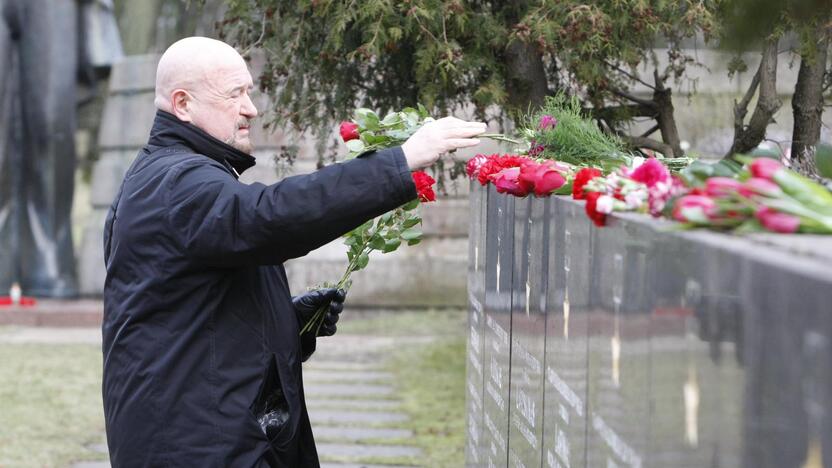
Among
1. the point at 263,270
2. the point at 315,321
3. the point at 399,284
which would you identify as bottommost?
the point at 399,284

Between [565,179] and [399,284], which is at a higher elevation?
[565,179]

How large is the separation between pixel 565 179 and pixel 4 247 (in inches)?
491

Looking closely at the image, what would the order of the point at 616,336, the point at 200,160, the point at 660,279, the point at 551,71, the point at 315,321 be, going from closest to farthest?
the point at 660,279 → the point at 616,336 → the point at 200,160 → the point at 315,321 → the point at 551,71

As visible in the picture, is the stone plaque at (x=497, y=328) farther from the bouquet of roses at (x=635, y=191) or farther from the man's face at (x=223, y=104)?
the bouquet of roses at (x=635, y=191)

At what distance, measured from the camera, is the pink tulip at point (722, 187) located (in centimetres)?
193

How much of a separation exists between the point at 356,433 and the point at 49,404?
2.32m

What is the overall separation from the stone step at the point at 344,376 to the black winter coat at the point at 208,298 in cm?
697

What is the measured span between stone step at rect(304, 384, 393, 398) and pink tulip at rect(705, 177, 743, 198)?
24.5 feet

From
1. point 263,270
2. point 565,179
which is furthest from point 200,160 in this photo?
point 565,179

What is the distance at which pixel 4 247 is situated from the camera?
→ 14531mm

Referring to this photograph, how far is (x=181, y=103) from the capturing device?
3164 millimetres

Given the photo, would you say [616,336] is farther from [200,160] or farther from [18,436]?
[18,436]

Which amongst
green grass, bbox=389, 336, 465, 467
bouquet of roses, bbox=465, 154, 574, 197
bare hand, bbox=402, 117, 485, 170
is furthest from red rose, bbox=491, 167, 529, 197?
green grass, bbox=389, 336, 465, 467

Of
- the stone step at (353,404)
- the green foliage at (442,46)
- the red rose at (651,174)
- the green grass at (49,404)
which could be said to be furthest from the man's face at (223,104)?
the stone step at (353,404)
